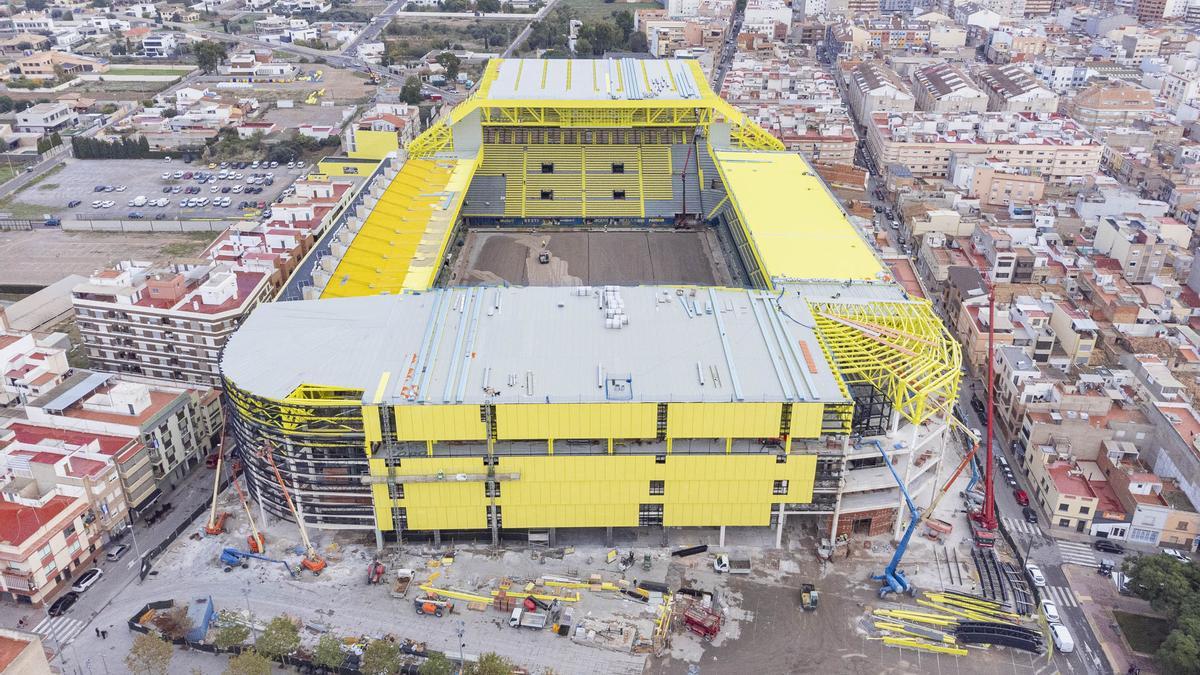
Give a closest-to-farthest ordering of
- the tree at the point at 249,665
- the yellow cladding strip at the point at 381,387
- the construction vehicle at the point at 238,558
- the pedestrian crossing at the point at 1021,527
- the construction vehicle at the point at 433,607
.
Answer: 1. the tree at the point at 249,665
2. the construction vehicle at the point at 433,607
3. the yellow cladding strip at the point at 381,387
4. the construction vehicle at the point at 238,558
5. the pedestrian crossing at the point at 1021,527

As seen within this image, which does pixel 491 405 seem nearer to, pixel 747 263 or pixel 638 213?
pixel 747 263

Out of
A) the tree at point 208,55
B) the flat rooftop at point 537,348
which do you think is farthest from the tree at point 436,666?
the tree at point 208,55

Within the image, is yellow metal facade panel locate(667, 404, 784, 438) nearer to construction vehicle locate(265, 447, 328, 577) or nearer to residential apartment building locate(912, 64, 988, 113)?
construction vehicle locate(265, 447, 328, 577)

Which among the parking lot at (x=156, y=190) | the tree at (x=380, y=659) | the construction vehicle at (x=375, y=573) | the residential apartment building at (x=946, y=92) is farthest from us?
the residential apartment building at (x=946, y=92)

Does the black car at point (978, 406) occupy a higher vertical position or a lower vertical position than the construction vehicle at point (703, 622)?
higher

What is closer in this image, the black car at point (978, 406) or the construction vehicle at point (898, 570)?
the construction vehicle at point (898, 570)

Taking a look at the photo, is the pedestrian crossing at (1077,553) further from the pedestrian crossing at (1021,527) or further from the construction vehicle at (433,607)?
the construction vehicle at (433,607)

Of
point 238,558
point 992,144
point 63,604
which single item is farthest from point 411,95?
point 63,604

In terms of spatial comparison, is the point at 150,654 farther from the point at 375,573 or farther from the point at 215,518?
the point at 215,518

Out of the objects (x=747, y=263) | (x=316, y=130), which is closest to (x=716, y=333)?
(x=747, y=263)
